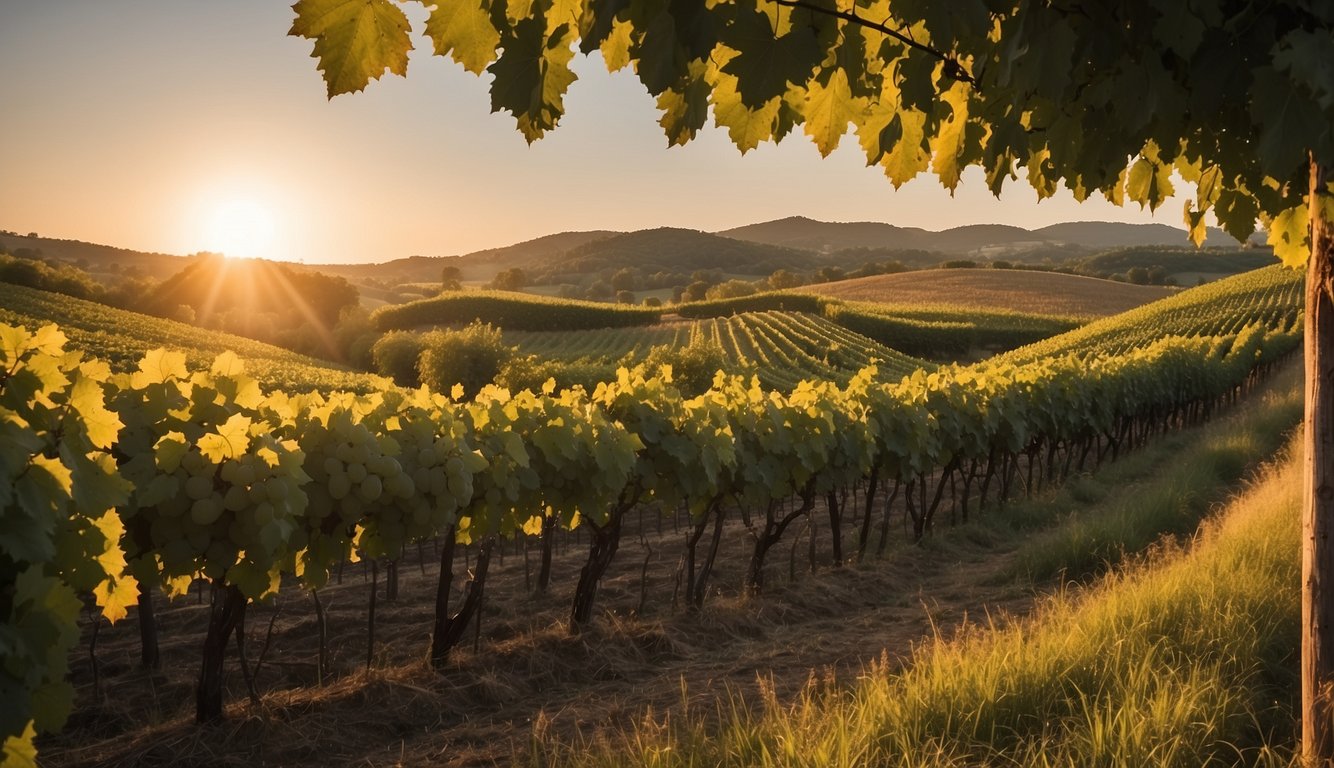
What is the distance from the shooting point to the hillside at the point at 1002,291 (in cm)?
7600

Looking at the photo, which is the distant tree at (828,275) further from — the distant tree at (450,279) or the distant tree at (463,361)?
the distant tree at (463,361)

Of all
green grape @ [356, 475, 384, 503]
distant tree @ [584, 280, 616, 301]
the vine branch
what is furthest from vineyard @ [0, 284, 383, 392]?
distant tree @ [584, 280, 616, 301]

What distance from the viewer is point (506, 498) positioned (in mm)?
6941

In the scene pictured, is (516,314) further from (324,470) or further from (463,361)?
(324,470)

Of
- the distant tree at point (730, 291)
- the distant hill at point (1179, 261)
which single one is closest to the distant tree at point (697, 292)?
the distant tree at point (730, 291)

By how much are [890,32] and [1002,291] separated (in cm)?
8404

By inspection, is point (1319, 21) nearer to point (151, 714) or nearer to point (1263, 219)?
point (1263, 219)

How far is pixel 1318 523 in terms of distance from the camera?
361 centimetres

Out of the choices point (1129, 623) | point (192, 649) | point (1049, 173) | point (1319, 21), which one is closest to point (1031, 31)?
point (1319, 21)

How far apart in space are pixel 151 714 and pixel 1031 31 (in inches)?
221

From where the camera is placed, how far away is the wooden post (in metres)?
3.50

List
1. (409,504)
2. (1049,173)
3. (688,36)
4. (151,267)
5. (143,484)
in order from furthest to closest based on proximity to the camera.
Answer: (151,267), (409,504), (143,484), (1049,173), (688,36)

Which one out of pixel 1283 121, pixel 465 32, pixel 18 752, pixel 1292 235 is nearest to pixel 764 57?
pixel 465 32

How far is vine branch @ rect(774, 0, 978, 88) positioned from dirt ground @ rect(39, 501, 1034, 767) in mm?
2932
